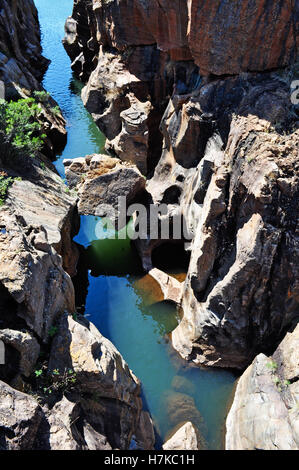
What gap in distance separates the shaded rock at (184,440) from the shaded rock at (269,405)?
834 mm

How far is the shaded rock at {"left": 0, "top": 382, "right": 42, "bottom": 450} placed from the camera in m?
5.20

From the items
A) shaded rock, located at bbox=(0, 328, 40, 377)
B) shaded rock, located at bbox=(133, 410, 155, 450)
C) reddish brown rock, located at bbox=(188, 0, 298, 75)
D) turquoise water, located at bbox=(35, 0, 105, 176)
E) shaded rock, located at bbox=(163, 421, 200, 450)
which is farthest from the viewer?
turquoise water, located at bbox=(35, 0, 105, 176)

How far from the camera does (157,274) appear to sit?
525 inches

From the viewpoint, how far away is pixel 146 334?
11375mm

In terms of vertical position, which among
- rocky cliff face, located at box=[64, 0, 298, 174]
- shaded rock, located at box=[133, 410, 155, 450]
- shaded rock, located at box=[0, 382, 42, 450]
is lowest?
shaded rock, located at box=[133, 410, 155, 450]

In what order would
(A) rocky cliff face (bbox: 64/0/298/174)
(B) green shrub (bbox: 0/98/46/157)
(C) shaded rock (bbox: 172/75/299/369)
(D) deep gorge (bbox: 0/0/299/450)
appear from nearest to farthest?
1. (D) deep gorge (bbox: 0/0/299/450)
2. (C) shaded rock (bbox: 172/75/299/369)
3. (A) rocky cliff face (bbox: 64/0/298/174)
4. (B) green shrub (bbox: 0/98/46/157)

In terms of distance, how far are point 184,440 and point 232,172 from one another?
22.1 ft

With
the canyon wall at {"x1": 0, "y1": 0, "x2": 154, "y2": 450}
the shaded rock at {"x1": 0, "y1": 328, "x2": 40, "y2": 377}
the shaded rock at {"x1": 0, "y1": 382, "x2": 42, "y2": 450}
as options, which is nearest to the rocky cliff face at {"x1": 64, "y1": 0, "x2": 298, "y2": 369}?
the canyon wall at {"x1": 0, "y1": 0, "x2": 154, "y2": 450}

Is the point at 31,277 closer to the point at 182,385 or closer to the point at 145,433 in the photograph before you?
the point at 145,433

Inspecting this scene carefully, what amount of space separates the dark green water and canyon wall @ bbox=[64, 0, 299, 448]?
496mm

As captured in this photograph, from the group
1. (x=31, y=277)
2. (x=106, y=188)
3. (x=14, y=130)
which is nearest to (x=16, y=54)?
(x=14, y=130)

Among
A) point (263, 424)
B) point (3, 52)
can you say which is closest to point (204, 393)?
point (263, 424)

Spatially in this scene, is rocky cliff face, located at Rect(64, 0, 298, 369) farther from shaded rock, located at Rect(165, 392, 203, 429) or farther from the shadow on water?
shaded rock, located at Rect(165, 392, 203, 429)

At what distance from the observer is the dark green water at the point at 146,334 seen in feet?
30.2
